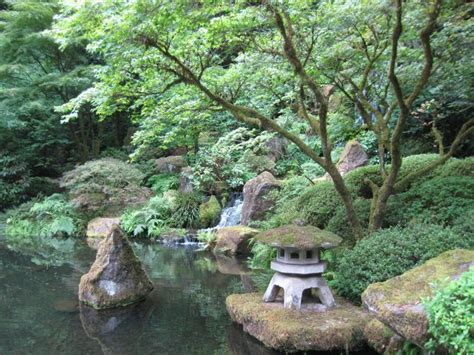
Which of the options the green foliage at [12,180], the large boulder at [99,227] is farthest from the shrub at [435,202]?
the green foliage at [12,180]

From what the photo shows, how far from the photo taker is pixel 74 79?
15383 millimetres

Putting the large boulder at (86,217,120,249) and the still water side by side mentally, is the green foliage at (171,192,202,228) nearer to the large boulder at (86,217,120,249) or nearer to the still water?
the large boulder at (86,217,120,249)

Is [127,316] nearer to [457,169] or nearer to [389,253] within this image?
[389,253]

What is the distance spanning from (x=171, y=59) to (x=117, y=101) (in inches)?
42.7

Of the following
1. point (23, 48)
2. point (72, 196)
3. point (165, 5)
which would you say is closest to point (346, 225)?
point (165, 5)

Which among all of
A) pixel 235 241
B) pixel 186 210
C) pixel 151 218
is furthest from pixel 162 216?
pixel 235 241

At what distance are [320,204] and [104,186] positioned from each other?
344 inches

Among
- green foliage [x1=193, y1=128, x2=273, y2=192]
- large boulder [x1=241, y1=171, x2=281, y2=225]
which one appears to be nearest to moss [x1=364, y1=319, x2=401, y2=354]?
large boulder [x1=241, y1=171, x2=281, y2=225]

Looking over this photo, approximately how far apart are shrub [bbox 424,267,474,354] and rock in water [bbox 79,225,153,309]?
4.81m

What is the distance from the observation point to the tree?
16.0 ft

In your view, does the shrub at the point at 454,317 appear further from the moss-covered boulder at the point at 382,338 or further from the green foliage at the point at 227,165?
the green foliage at the point at 227,165

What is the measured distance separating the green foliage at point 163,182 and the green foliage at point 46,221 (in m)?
3.13

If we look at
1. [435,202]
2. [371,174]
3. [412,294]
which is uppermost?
[371,174]

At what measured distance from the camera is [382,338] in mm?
4359
